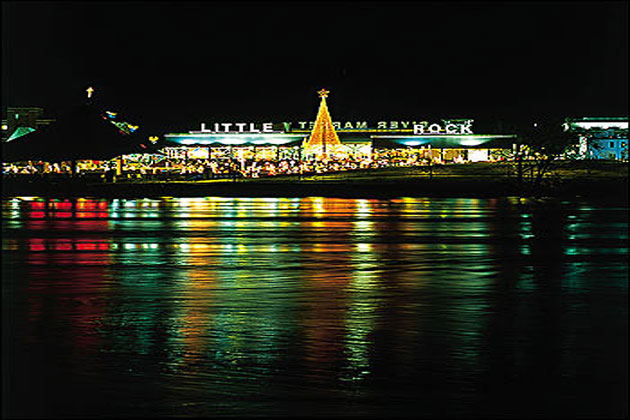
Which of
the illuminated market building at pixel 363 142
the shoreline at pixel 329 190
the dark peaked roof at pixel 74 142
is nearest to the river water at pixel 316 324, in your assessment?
the shoreline at pixel 329 190

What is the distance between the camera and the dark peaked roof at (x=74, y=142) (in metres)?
48.2

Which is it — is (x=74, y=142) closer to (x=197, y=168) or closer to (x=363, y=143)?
(x=197, y=168)

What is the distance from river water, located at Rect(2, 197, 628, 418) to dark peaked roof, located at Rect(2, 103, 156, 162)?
2888 centimetres

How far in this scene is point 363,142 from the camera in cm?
8512

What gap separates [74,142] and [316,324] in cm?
4118

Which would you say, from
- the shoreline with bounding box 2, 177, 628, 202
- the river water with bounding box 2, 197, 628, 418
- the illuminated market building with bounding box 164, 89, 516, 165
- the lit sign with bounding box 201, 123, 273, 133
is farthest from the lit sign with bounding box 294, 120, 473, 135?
the river water with bounding box 2, 197, 628, 418

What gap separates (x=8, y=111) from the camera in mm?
110625

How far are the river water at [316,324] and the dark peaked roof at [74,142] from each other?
94.7ft

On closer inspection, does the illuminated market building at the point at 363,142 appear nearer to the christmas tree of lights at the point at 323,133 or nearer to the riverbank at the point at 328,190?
the christmas tree of lights at the point at 323,133

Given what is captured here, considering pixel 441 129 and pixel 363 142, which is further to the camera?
pixel 441 129

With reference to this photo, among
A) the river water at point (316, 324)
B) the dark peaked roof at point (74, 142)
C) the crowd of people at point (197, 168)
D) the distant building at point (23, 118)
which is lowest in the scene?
the river water at point (316, 324)

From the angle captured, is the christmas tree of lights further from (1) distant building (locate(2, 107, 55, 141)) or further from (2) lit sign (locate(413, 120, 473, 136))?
(1) distant building (locate(2, 107, 55, 141))

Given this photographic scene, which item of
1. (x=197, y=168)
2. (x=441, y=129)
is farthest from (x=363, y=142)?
(x=197, y=168)

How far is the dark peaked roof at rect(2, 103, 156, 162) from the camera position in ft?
158
